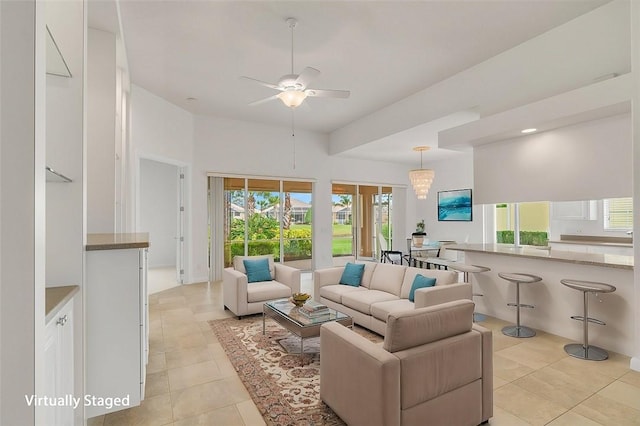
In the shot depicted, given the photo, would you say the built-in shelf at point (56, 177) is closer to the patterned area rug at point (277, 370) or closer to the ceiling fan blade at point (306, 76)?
the patterned area rug at point (277, 370)

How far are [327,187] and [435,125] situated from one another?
11.5 feet

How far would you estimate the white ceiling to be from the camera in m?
3.34

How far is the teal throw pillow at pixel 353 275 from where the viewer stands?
4.78m

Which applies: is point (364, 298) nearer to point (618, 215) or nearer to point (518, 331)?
point (518, 331)

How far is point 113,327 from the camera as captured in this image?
2209mm

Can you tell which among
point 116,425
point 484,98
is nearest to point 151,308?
point 116,425

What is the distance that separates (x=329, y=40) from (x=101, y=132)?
2.79 meters

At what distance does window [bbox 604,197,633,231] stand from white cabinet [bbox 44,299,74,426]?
813 centimetres

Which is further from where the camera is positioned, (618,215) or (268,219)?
(268,219)

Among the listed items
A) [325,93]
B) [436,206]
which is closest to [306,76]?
[325,93]

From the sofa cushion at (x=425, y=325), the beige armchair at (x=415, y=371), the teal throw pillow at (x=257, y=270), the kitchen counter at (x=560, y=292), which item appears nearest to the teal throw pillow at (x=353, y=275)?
the teal throw pillow at (x=257, y=270)

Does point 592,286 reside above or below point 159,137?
below

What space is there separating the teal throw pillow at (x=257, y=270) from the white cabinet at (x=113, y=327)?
2.61 m

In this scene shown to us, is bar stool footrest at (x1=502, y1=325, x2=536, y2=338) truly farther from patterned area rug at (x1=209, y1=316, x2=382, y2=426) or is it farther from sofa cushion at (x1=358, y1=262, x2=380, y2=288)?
sofa cushion at (x1=358, y1=262, x2=380, y2=288)
